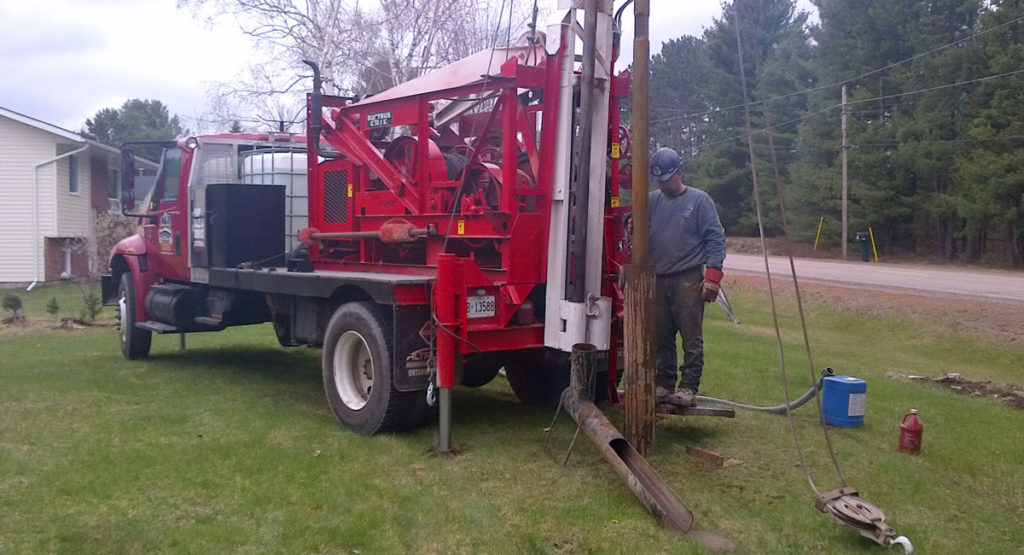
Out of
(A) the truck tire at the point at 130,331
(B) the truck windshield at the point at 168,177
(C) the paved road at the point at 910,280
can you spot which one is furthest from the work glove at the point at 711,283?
(C) the paved road at the point at 910,280

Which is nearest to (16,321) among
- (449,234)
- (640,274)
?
(449,234)

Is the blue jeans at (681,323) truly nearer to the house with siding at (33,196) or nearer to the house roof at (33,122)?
the house with siding at (33,196)

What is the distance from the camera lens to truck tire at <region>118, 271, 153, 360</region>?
36.5 ft

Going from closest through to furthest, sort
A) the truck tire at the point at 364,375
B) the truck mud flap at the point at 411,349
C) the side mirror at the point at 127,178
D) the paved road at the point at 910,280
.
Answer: the truck mud flap at the point at 411,349 < the truck tire at the point at 364,375 < the side mirror at the point at 127,178 < the paved road at the point at 910,280

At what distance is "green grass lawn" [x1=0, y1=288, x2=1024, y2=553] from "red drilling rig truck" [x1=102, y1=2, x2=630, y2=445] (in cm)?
55

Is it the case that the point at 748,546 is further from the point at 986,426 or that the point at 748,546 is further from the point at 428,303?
the point at 986,426

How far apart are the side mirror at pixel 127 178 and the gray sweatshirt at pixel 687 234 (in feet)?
22.4

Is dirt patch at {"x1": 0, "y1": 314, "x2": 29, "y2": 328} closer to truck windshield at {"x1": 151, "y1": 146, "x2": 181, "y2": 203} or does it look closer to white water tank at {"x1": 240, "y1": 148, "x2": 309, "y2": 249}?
truck windshield at {"x1": 151, "y1": 146, "x2": 181, "y2": 203}

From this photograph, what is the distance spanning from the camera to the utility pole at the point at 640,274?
19.4ft

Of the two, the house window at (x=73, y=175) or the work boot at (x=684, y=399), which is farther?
the house window at (x=73, y=175)

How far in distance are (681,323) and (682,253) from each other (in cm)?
54

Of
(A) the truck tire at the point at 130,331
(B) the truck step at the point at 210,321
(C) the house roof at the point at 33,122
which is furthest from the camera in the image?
(C) the house roof at the point at 33,122

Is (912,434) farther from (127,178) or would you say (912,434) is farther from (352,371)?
(127,178)

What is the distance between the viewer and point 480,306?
645cm
